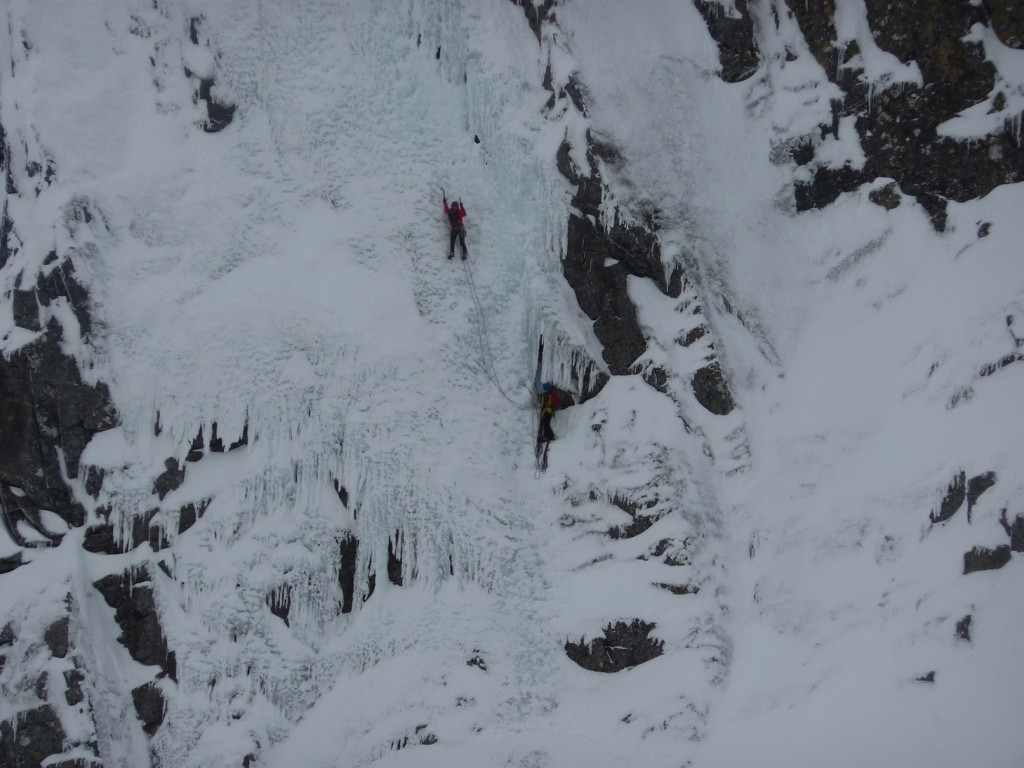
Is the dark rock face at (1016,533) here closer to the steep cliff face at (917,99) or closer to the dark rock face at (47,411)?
the steep cliff face at (917,99)

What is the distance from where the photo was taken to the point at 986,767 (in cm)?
1067

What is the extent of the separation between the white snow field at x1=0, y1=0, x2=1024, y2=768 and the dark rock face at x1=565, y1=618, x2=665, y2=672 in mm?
191

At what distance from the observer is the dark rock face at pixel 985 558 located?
11664 mm

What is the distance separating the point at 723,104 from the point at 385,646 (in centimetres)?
1172

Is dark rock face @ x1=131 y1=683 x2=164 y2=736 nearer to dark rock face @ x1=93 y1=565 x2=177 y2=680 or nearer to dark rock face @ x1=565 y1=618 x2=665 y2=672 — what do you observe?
dark rock face @ x1=93 y1=565 x2=177 y2=680

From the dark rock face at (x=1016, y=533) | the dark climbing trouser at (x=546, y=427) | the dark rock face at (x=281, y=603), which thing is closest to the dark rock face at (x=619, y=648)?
the dark climbing trouser at (x=546, y=427)

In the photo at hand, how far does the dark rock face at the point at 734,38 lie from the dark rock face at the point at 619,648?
10.4 metres

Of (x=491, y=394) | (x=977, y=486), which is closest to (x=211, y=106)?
(x=491, y=394)

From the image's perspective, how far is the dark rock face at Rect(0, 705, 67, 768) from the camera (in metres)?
12.9

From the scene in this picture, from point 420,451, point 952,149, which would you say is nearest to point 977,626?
point 952,149

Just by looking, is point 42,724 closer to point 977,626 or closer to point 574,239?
point 574,239

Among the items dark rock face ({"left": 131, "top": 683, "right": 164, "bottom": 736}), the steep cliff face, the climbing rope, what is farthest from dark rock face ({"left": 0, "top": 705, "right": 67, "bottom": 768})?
the steep cliff face

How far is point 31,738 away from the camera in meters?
13.0

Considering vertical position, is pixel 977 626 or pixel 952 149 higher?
pixel 952 149
